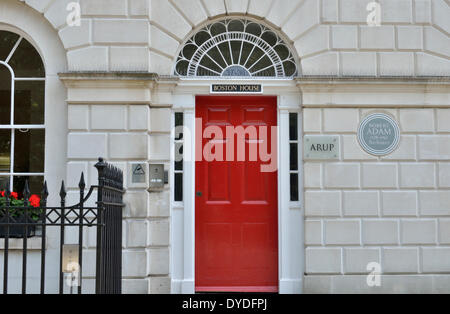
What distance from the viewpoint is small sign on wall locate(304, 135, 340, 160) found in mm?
8078

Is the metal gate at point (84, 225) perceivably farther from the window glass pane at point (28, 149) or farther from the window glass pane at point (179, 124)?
the window glass pane at point (28, 149)

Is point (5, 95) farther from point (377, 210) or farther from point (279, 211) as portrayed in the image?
point (377, 210)

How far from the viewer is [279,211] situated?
27.0ft

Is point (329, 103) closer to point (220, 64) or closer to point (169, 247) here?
point (220, 64)

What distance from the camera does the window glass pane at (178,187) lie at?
8281 millimetres

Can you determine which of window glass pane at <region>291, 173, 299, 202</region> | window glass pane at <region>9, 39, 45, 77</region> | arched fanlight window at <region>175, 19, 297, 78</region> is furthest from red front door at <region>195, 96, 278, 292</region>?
window glass pane at <region>9, 39, 45, 77</region>

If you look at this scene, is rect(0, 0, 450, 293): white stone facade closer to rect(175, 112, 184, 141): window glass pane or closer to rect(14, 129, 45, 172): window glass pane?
rect(175, 112, 184, 141): window glass pane

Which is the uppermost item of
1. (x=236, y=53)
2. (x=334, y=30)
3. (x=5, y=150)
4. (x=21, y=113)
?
(x=334, y=30)

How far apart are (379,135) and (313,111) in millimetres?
1000

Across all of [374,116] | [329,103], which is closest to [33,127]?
[329,103]

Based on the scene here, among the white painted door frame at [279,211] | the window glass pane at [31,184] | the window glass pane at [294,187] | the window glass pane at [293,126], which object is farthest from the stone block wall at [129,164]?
the window glass pane at [293,126]

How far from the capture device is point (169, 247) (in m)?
8.00

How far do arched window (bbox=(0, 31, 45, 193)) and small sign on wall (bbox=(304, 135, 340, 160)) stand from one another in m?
3.80

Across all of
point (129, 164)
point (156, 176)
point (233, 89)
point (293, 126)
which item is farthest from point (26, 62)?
point (293, 126)
